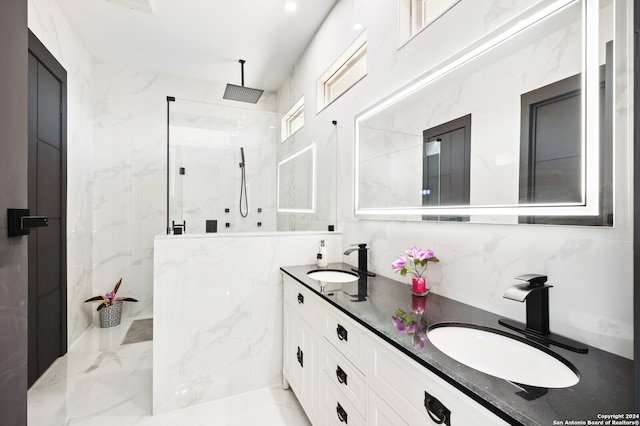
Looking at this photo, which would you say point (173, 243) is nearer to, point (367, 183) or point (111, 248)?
point (367, 183)

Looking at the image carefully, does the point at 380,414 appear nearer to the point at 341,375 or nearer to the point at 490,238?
the point at 341,375

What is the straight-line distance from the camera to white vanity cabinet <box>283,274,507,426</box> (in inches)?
31.0

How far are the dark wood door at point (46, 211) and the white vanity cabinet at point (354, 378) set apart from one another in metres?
1.95

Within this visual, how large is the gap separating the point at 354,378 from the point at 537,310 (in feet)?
2.43

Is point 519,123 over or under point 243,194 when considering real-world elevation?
over

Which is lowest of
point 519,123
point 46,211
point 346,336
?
point 346,336

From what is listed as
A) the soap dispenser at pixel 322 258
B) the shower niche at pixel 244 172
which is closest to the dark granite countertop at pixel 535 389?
Answer: the soap dispenser at pixel 322 258

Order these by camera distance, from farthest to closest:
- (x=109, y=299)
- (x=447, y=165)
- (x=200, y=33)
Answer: (x=109, y=299), (x=200, y=33), (x=447, y=165)

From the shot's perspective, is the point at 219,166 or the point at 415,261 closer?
the point at 415,261

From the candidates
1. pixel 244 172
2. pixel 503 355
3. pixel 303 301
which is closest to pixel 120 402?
pixel 303 301

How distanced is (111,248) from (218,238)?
241 cm

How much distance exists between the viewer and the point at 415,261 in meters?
1.48

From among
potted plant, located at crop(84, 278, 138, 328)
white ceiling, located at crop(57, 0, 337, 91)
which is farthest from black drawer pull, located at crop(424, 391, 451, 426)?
potted plant, located at crop(84, 278, 138, 328)

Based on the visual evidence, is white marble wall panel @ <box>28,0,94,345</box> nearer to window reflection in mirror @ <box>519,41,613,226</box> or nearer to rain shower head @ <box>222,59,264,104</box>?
rain shower head @ <box>222,59,264,104</box>
